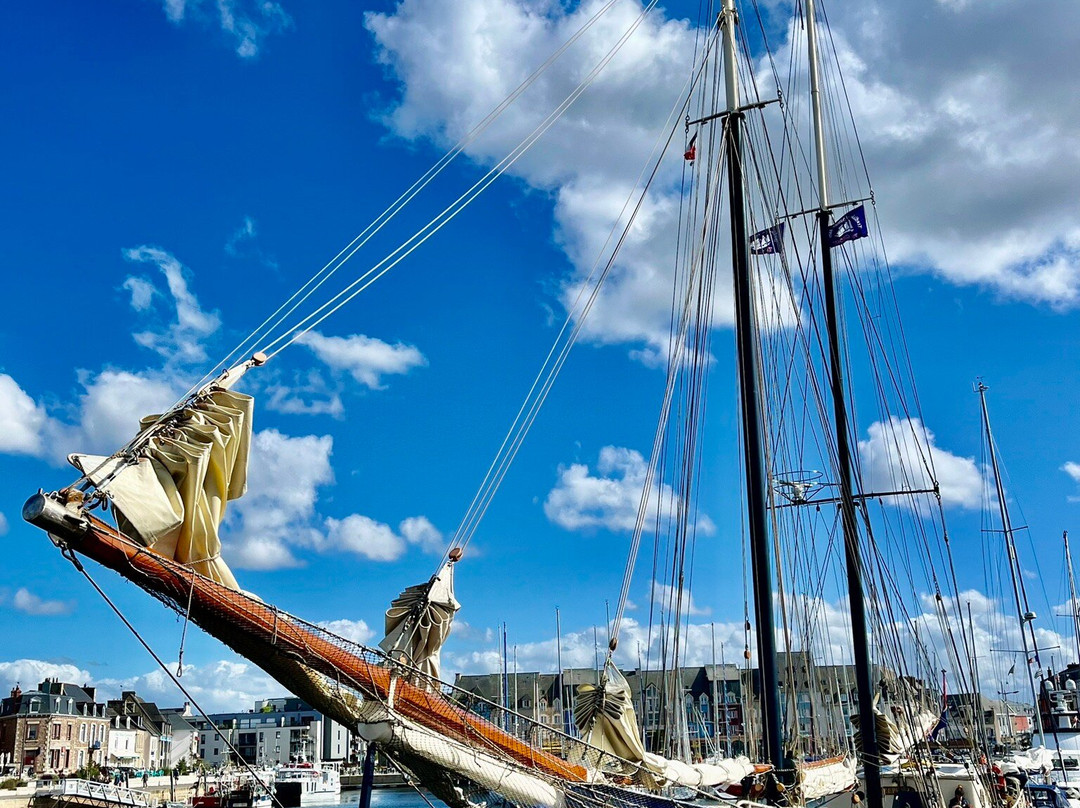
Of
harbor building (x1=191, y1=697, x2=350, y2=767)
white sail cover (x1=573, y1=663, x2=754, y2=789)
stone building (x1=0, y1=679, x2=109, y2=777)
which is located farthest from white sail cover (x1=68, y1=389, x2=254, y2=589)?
harbor building (x1=191, y1=697, x2=350, y2=767)

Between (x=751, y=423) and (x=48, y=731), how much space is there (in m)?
97.0

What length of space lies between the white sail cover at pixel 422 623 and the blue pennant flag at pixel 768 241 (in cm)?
1498

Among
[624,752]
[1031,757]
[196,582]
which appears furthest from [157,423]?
[1031,757]

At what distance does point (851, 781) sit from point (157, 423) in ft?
83.7

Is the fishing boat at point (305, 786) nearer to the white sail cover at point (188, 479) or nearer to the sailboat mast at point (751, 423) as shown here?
the sailboat mast at point (751, 423)

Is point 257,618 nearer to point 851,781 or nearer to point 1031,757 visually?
point 851,781

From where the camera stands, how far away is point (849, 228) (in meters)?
31.9

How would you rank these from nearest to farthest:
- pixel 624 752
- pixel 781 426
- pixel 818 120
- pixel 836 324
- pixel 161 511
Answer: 1. pixel 161 511
2. pixel 624 752
3. pixel 836 324
4. pixel 781 426
5. pixel 818 120

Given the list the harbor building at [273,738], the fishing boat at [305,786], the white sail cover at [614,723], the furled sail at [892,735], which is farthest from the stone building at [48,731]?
the white sail cover at [614,723]

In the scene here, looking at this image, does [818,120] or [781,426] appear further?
[818,120]

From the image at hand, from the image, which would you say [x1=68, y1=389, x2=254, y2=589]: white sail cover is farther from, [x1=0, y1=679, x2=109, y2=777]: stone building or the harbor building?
the harbor building

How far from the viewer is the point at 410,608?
16.5 metres

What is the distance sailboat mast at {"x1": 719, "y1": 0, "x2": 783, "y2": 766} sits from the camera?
19.6m

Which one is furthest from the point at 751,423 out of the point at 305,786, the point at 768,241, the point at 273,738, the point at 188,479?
the point at 273,738
